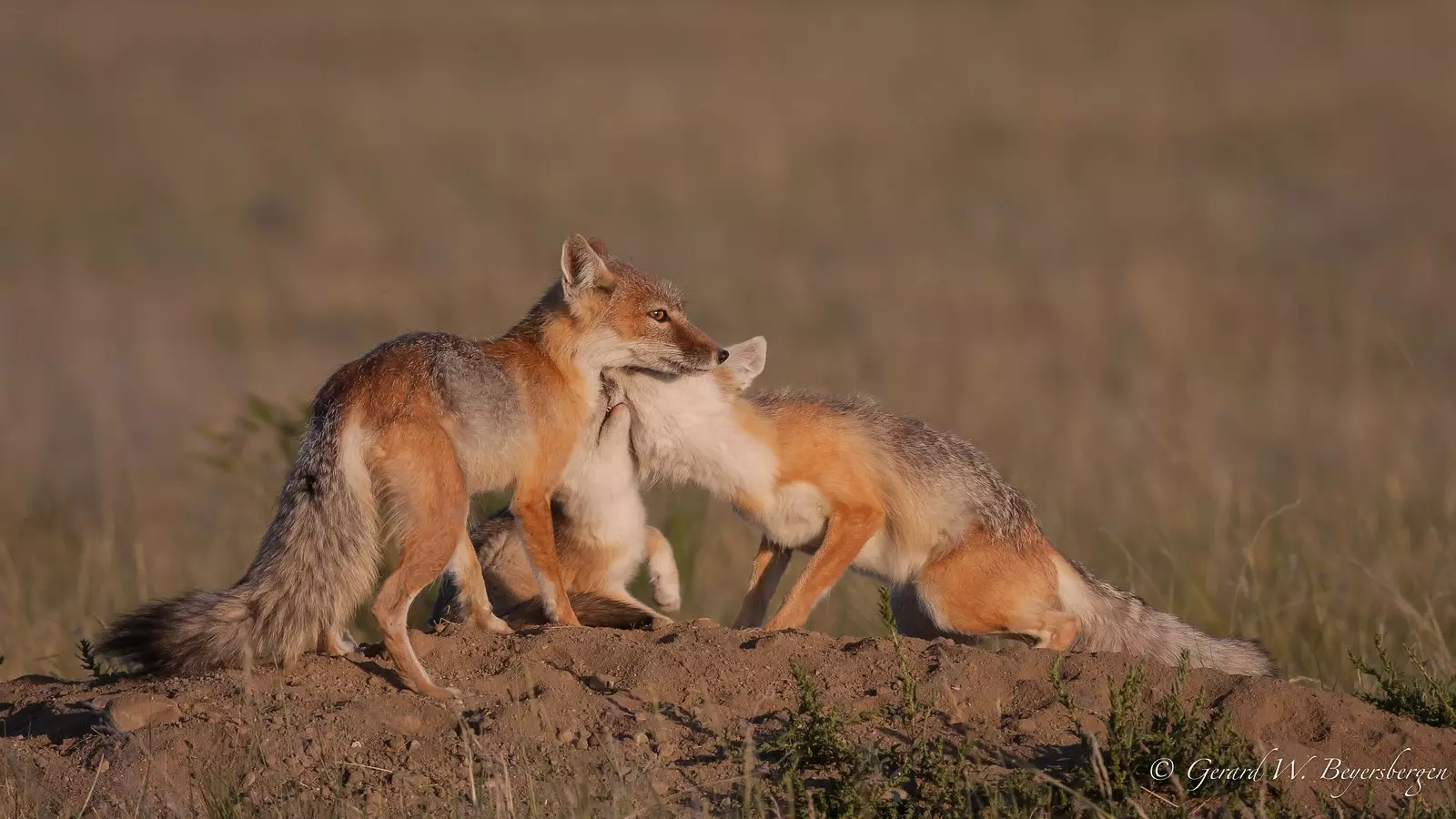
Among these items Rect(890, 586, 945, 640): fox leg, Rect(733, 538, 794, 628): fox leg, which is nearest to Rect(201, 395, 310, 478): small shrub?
Rect(733, 538, 794, 628): fox leg

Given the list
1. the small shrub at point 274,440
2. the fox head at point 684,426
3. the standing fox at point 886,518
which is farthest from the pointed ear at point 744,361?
the small shrub at point 274,440

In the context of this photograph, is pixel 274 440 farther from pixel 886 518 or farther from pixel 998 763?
pixel 998 763

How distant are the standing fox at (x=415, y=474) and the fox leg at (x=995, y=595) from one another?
164 cm

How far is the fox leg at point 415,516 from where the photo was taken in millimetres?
6441

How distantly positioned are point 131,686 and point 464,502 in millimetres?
1578

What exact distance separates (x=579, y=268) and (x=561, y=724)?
2.93m

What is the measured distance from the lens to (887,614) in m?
5.91

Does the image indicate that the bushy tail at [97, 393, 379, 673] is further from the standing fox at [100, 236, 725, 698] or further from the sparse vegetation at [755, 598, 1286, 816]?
the sparse vegetation at [755, 598, 1286, 816]

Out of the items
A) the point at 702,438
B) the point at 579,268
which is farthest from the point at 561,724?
the point at 579,268

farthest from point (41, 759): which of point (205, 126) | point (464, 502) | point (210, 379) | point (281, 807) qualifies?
point (205, 126)

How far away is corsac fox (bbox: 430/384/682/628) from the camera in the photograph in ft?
26.7

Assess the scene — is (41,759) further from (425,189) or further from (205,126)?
(205,126)

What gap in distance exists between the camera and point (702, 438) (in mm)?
8211

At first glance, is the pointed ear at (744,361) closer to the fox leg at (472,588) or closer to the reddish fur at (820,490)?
the reddish fur at (820,490)
